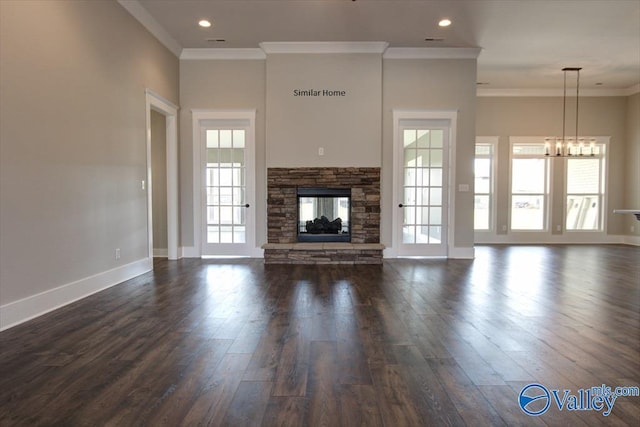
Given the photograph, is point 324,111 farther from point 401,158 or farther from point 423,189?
point 423,189

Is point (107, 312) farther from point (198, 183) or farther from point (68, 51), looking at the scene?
point (198, 183)

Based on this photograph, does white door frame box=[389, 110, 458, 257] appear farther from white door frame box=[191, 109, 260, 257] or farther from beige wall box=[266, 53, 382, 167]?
white door frame box=[191, 109, 260, 257]

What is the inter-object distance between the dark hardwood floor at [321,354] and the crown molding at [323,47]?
380 centimetres

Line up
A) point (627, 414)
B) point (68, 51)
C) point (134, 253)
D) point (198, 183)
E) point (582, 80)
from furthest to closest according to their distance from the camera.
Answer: point (582, 80), point (198, 183), point (134, 253), point (68, 51), point (627, 414)

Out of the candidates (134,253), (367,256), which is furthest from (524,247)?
(134,253)

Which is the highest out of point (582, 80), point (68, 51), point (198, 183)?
point (582, 80)

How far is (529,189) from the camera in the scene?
8664 millimetres

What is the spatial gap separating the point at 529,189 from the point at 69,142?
8927 mm

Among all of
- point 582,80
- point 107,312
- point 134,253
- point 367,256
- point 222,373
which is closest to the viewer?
point 222,373

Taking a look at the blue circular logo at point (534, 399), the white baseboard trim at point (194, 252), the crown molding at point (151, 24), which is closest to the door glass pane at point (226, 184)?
the white baseboard trim at point (194, 252)

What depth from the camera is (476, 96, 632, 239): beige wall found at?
28.0 ft

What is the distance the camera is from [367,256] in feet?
18.8

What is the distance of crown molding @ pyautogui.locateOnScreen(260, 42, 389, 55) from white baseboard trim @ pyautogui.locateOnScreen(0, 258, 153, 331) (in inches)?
151

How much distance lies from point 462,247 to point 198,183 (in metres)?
4.65
